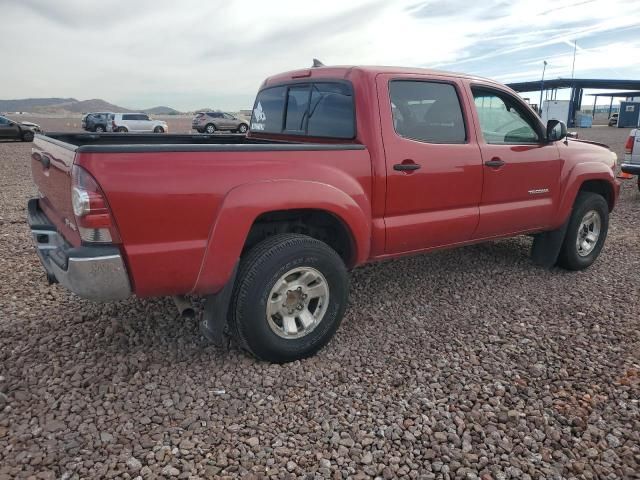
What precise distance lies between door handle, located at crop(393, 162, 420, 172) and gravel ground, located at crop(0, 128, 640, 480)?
118 cm

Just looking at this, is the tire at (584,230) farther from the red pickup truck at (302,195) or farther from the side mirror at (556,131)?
the side mirror at (556,131)

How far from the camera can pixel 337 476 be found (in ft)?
7.54

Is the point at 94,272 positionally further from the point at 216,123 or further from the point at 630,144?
the point at 216,123

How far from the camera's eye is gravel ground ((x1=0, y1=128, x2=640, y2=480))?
7.86 ft

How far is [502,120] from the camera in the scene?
A: 4.36 meters

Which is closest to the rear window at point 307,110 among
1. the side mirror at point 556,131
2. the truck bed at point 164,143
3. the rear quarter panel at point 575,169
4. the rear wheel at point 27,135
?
the truck bed at point 164,143

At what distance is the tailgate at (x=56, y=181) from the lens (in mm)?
2699

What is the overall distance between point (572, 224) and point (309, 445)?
3.73m

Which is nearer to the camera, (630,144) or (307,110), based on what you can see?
(307,110)

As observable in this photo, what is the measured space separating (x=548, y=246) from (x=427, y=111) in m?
2.15

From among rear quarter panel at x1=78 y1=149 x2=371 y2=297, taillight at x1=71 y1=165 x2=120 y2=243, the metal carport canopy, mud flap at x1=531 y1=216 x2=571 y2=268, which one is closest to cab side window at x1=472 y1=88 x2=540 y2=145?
mud flap at x1=531 y1=216 x2=571 y2=268

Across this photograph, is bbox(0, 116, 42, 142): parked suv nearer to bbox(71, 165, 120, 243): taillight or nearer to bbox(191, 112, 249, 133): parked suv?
bbox(191, 112, 249, 133): parked suv

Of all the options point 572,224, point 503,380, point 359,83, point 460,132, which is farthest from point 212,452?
point 572,224

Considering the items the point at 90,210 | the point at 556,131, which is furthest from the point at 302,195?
the point at 556,131
